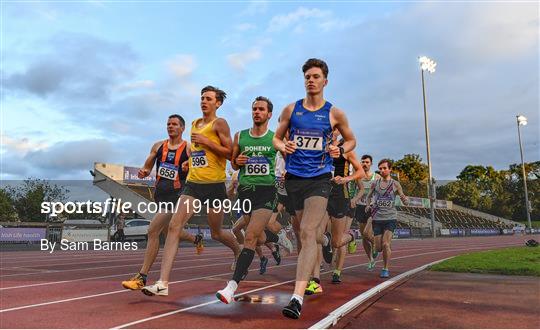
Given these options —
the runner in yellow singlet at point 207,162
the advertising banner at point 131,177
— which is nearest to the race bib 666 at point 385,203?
the runner in yellow singlet at point 207,162

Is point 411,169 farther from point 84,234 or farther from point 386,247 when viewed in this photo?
point 386,247

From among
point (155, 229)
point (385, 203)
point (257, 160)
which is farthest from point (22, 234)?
point (257, 160)

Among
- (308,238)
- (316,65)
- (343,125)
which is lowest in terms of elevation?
(308,238)

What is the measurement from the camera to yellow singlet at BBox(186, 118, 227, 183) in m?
5.45

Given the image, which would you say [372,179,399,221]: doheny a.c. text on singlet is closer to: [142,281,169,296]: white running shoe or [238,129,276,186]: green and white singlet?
[238,129,276,186]: green and white singlet

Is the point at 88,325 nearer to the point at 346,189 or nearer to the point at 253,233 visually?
the point at 253,233

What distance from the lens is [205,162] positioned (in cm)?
547

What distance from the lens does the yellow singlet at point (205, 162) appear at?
5453mm

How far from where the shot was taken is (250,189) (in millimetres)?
5281

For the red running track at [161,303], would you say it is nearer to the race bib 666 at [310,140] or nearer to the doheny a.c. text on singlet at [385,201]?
the doheny a.c. text on singlet at [385,201]

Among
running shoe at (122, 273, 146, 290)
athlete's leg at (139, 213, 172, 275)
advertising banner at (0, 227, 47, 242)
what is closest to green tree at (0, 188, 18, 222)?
advertising banner at (0, 227, 47, 242)

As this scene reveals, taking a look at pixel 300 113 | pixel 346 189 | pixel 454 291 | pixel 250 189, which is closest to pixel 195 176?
pixel 250 189

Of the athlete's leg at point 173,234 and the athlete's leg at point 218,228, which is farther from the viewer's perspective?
the athlete's leg at point 218,228

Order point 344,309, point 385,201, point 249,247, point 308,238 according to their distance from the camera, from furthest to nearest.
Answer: point 385,201 < point 249,247 < point 344,309 < point 308,238
